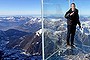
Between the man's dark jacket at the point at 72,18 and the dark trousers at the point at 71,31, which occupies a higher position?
the man's dark jacket at the point at 72,18

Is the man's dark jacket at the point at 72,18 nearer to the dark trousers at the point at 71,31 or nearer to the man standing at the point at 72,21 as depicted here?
the man standing at the point at 72,21

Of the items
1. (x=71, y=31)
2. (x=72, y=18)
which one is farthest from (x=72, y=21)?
(x=71, y=31)

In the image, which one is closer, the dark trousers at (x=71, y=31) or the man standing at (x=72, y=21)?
the man standing at (x=72, y=21)

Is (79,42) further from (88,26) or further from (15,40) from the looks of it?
(15,40)

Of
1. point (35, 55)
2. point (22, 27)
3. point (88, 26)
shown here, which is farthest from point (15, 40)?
point (88, 26)

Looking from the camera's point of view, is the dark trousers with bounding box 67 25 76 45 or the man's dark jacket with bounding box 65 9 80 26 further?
the dark trousers with bounding box 67 25 76 45

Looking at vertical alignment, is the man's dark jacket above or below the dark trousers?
above

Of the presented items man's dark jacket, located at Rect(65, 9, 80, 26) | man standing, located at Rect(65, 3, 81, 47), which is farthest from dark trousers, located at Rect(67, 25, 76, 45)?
man's dark jacket, located at Rect(65, 9, 80, 26)

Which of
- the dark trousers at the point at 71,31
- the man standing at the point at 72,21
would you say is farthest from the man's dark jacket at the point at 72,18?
the dark trousers at the point at 71,31

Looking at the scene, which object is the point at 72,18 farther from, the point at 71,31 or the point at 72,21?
the point at 71,31

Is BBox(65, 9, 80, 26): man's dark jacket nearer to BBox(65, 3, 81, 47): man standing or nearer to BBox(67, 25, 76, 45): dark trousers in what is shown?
BBox(65, 3, 81, 47): man standing

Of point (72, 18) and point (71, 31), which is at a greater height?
point (72, 18)
